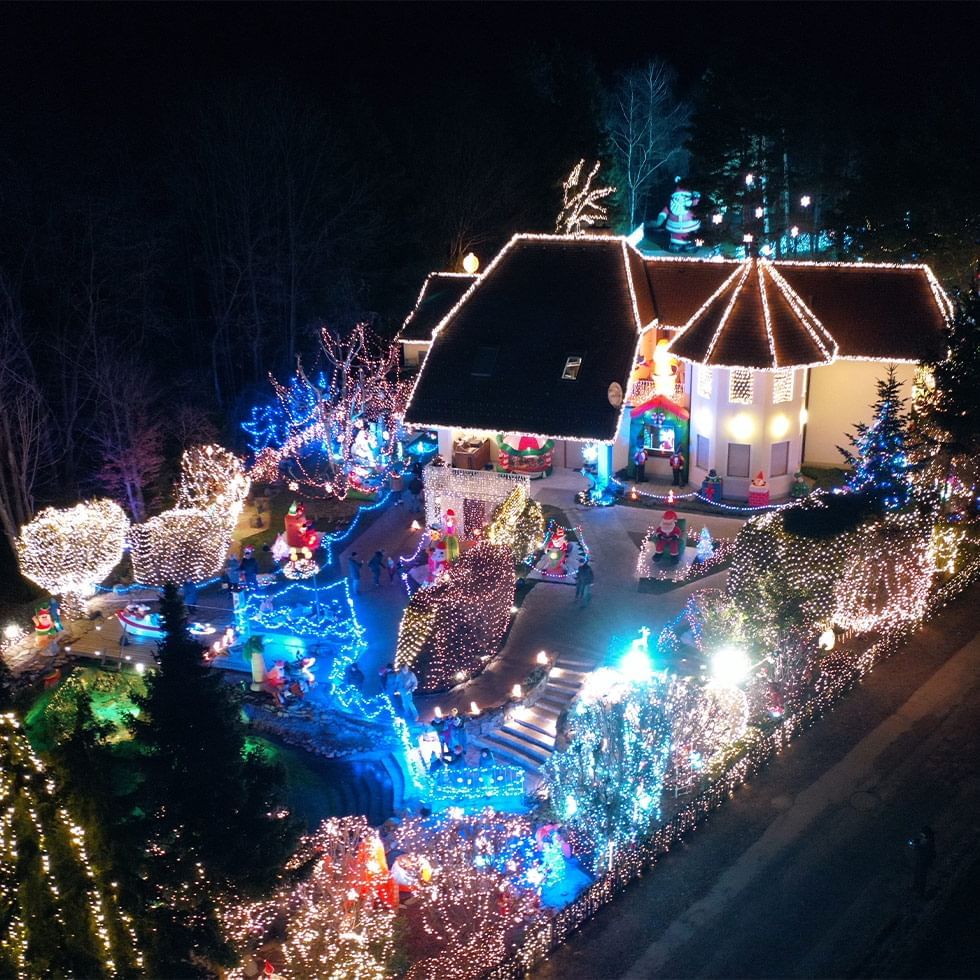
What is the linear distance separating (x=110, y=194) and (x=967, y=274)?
99.3 ft

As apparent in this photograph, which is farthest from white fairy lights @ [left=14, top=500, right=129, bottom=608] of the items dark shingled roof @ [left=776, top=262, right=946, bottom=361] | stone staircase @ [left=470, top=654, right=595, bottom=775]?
dark shingled roof @ [left=776, top=262, right=946, bottom=361]

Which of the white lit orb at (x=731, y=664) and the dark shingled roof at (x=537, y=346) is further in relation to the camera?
the dark shingled roof at (x=537, y=346)

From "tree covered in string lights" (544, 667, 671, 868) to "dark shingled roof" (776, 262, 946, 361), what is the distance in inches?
680

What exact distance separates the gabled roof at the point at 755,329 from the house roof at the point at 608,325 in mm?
37

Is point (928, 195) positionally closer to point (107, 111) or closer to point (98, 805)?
point (107, 111)

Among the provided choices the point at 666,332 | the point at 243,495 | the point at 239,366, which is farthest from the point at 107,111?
the point at 666,332

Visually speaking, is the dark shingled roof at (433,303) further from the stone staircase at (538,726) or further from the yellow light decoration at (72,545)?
the stone staircase at (538,726)

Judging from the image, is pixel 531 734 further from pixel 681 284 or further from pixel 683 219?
pixel 683 219

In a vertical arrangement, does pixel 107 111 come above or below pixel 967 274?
above

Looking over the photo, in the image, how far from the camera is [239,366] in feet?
129

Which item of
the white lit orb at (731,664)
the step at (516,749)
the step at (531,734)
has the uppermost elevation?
the white lit orb at (731,664)

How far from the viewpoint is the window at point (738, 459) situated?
100 ft

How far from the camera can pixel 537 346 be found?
1192 inches

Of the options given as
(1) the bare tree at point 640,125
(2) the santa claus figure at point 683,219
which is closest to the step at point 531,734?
(2) the santa claus figure at point 683,219
